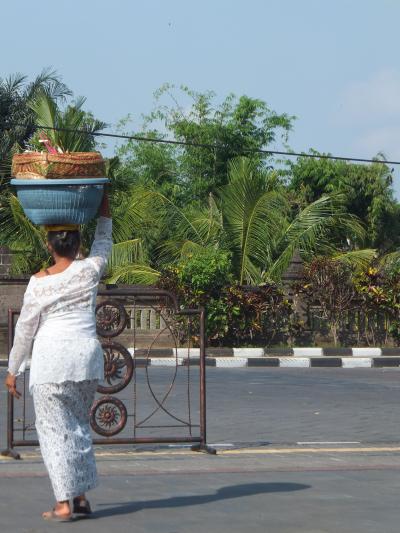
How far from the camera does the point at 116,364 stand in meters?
8.84

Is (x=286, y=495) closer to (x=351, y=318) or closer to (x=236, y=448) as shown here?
(x=236, y=448)

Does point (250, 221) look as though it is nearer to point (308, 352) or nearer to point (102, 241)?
point (308, 352)

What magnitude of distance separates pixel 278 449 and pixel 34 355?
12.5 ft

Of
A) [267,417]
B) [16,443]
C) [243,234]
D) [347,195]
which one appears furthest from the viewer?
[347,195]

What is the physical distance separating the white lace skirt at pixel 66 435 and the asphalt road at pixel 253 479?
0.22m

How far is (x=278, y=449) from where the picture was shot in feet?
31.0

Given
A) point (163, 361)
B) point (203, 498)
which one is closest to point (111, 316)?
point (203, 498)

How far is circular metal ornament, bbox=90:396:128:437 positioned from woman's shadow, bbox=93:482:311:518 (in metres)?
1.77

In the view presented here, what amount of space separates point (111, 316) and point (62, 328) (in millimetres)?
2825

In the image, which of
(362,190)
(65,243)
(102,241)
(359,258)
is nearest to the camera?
(65,243)

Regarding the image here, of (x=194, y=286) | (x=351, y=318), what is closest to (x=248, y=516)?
(x=194, y=286)

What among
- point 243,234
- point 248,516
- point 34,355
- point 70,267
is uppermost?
point 243,234

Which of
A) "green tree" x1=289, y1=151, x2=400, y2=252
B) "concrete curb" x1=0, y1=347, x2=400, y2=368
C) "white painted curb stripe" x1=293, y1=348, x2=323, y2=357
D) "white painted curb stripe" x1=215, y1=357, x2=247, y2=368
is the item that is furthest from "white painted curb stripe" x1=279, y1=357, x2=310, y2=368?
"green tree" x1=289, y1=151, x2=400, y2=252

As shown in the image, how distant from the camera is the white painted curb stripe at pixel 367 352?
22.3 metres
